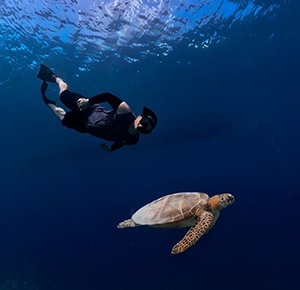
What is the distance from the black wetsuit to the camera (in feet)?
15.1

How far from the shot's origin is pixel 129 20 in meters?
12.0

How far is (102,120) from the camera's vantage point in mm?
4887

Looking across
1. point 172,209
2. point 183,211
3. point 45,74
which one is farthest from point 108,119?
point 45,74

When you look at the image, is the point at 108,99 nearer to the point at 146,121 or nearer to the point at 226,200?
the point at 146,121

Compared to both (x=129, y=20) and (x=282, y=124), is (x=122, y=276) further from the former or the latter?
(x=129, y=20)

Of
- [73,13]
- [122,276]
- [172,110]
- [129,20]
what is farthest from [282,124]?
[122,276]

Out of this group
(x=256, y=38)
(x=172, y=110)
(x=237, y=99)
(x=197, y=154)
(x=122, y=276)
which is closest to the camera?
(x=256, y=38)

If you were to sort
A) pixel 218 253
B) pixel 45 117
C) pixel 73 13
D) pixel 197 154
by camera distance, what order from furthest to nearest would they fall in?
pixel 218 253 < pixel 197 154 < pixel 45 117 < pixel 73 13

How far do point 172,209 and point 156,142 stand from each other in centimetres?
2340

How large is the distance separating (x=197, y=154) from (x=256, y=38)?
19.5 m

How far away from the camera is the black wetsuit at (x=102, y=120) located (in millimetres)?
4594

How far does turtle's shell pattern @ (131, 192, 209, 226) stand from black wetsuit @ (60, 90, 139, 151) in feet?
4.81

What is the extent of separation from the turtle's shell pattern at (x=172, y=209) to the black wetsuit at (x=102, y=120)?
147cm

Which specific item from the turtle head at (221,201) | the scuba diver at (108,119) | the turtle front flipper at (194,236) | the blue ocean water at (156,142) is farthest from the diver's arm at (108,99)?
Result: the blue ocean water at (156,142)
